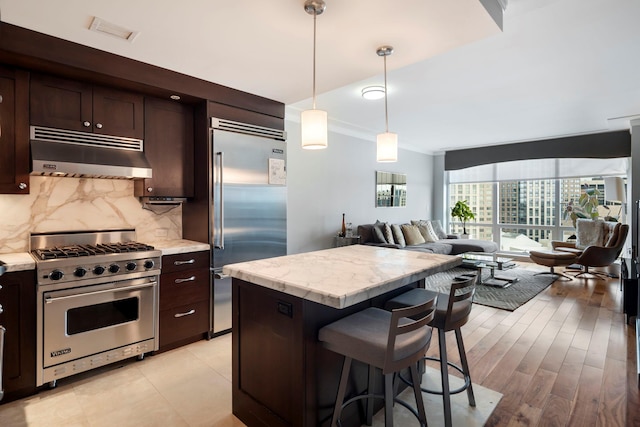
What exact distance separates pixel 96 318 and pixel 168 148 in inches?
61.3

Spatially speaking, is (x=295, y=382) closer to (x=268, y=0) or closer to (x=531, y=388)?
(x=531, y=388)

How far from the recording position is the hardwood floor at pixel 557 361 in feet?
6.79

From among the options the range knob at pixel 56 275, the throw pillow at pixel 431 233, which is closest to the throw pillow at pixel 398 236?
the throw pillow at pixel 431 233

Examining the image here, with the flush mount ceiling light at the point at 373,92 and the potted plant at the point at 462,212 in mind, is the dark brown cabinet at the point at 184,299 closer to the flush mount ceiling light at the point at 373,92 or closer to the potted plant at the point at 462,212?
the flush mount ceiling light at the point at 373,92

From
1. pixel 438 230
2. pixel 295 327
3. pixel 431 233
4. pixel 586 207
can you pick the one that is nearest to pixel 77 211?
pixel 295 327

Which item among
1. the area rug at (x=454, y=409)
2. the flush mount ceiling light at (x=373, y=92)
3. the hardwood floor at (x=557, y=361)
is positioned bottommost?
the area rug at (x=454, y=409)

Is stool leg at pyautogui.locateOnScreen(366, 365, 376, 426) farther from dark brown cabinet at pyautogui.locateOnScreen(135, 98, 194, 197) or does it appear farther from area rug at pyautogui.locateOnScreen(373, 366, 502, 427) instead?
dark brown cabinet at pyautogui.locateOnScreen(135, 98, 194, 197)

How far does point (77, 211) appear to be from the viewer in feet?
9.51

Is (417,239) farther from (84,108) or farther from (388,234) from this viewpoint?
(84,108)

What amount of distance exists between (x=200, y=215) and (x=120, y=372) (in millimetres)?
1412

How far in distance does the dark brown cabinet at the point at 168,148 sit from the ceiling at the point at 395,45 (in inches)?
18.3

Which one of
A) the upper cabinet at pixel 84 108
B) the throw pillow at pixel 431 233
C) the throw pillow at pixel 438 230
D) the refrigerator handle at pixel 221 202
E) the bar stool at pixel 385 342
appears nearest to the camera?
the bar stool at pixel 385 342

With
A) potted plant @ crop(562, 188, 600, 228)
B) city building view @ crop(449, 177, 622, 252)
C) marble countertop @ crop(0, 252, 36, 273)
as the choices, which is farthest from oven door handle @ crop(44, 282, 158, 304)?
city building view @ crop(449, 177, 622, 252)

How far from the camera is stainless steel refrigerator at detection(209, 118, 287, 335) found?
3.16m
